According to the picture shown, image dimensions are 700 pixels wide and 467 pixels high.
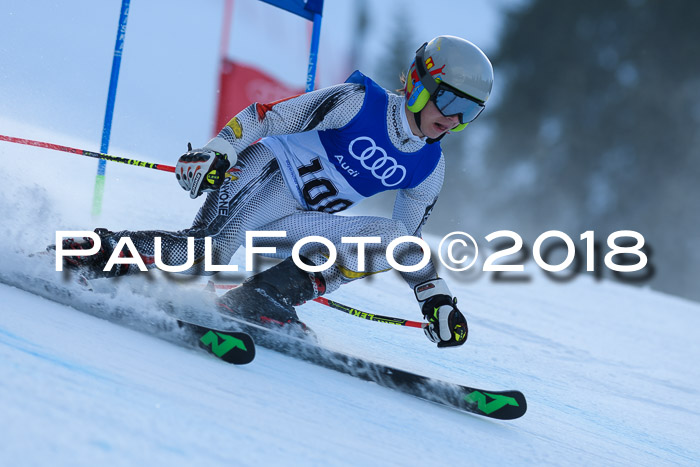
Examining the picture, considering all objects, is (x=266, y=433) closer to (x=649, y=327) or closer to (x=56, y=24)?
(x=56, y=24)

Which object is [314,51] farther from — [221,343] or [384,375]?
[221,343]

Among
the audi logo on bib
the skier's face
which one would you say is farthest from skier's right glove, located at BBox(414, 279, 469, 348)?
the skier's face

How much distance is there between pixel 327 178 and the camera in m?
2.71

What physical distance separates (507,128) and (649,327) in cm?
2514

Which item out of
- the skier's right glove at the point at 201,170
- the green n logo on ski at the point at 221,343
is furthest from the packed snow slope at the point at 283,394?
the skier's right glove at the point at 201,170

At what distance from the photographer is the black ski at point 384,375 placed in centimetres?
213

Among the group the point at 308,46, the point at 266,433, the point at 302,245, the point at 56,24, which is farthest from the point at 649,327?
the point at 266,433

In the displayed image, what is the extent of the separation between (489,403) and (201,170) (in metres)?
1.17

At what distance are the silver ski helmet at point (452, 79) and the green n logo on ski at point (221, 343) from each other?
108 centimetres

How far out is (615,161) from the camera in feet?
102

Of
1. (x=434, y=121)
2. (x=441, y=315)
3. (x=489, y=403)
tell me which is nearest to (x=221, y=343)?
(x=489, y=403)

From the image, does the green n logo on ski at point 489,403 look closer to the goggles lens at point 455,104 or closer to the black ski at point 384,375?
the black ski at point 384,375

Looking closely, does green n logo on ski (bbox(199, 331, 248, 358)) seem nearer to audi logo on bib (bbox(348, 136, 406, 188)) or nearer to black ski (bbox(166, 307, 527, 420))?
black ski (bbox(166, 307, 527, 420))

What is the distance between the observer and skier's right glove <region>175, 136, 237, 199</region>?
2.30 metres
